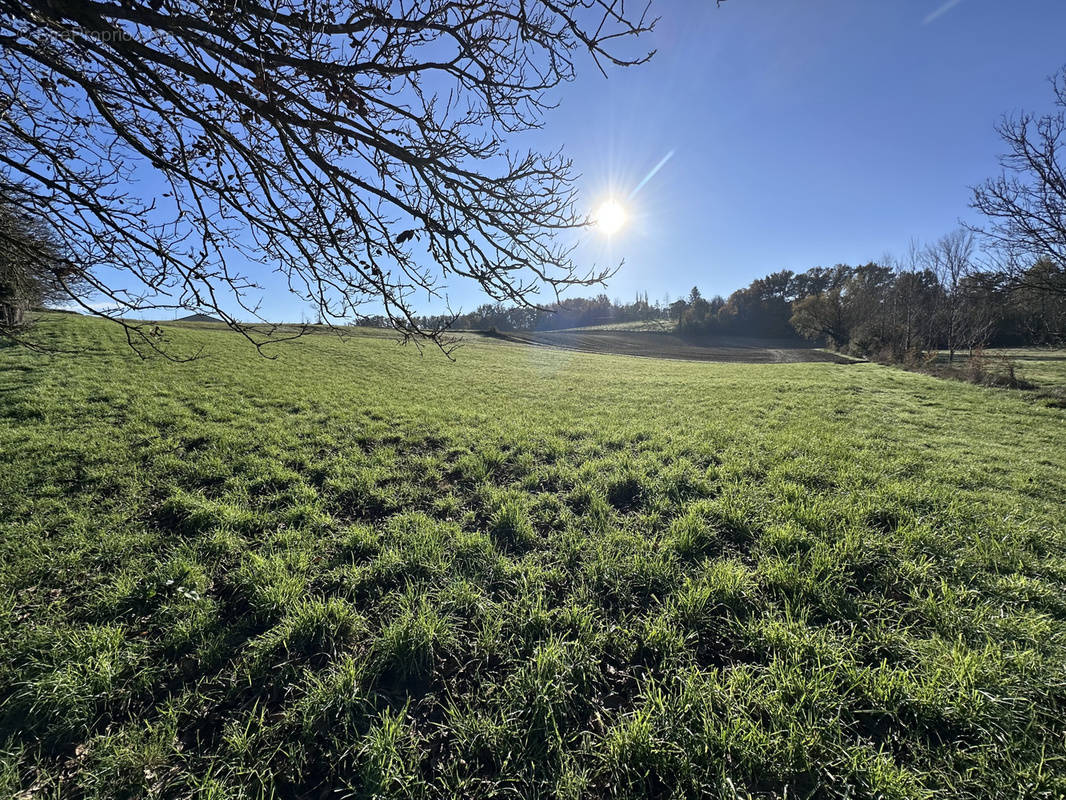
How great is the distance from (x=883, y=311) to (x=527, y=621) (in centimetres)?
4582

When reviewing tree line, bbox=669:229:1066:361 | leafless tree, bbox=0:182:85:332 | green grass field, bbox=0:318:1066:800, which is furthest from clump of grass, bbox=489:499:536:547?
tree line, bbox=669:229:1066:361

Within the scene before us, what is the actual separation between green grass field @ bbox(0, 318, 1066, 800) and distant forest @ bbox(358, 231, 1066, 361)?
7.44 ft

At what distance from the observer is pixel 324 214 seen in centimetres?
313

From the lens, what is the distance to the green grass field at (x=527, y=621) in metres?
1.82

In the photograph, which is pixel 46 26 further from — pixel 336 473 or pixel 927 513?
pixel 927 513

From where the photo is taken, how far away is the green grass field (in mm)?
1822

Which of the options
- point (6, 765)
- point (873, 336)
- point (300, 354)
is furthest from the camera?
point (873, 336)

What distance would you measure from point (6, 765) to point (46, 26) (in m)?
4.15

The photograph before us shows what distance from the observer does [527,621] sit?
8.82 feet

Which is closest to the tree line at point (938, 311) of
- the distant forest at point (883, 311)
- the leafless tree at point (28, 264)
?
the distant forest at point (883, 311)

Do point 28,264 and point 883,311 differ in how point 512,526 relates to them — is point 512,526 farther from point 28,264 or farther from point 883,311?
point 883,311

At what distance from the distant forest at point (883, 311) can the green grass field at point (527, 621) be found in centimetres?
227

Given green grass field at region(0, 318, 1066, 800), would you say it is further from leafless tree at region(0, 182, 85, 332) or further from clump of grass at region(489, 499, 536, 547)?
leafless tree at region(0, 182, 85, 332)

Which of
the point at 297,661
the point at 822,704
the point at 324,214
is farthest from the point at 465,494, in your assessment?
the point at 822,704
